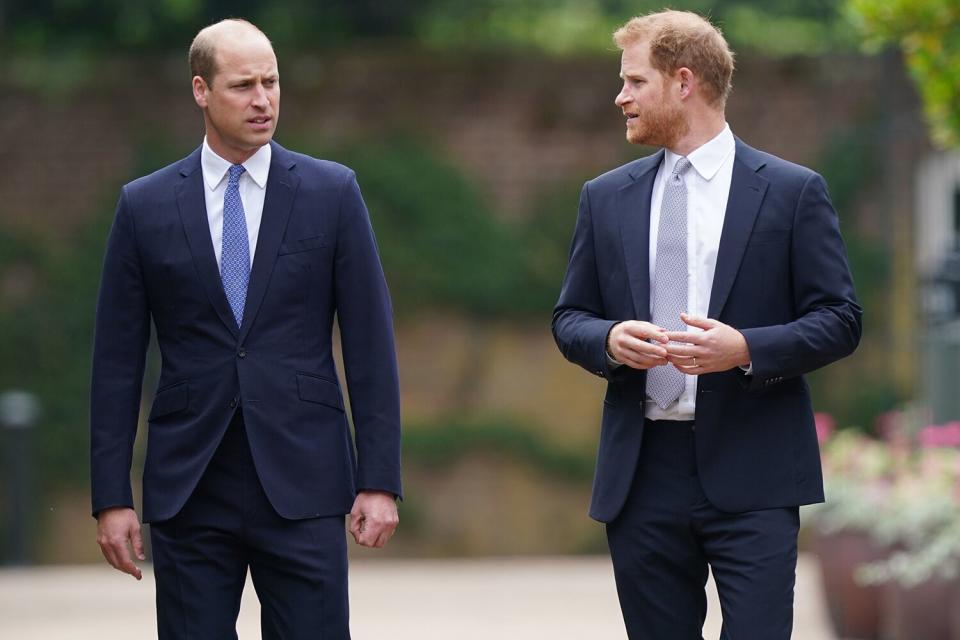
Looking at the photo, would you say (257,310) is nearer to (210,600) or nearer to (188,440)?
(188,440)

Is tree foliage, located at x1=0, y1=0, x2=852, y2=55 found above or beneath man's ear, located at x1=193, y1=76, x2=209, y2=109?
above

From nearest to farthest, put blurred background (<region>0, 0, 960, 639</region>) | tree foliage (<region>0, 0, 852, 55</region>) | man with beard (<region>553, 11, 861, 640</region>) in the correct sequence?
man with beard (<region>553, 11, 861, 640</region>), blurred background (<region>0, 0, 960, 639</region>), tree foliage (<region>0, 0, 852, 55</region>)

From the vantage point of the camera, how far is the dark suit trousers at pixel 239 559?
4117 millimetres

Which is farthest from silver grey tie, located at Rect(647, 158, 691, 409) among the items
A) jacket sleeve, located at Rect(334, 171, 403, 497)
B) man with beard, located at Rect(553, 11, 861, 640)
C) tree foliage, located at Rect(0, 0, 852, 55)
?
tree foliage, located at Rect(0, 0, 852, 55)

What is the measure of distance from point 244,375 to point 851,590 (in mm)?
4751

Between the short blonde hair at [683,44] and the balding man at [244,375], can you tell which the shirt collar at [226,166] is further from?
the short blonde hair at [683,44]

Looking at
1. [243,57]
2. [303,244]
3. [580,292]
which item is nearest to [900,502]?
[580,292]

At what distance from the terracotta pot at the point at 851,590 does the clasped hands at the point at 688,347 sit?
4.32 metres

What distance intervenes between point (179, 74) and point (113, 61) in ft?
1.65

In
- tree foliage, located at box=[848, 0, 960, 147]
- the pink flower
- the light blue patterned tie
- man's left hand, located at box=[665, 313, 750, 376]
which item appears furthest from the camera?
the pink flower

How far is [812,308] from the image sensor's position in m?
4.14

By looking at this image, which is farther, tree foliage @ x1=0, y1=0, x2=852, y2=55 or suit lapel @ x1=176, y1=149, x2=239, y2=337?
tree foliage @ x1=0, y1=0, x2=852, y2=55

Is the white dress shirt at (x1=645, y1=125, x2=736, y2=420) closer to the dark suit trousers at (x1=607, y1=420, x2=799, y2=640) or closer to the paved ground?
the dark suit trousers at (x1=607, y1=420, x2=799, y2=640)

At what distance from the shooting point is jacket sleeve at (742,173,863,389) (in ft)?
13.2
